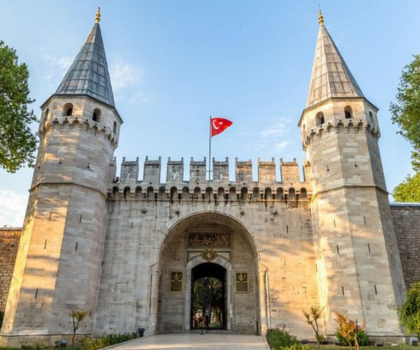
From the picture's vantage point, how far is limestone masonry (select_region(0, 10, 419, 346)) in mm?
14438

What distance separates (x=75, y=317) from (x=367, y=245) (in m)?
12.3

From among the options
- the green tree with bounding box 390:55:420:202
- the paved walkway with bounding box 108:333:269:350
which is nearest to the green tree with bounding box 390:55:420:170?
the green tree with bounding box 390:55:420:202

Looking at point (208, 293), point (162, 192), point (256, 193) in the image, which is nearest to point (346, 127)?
point (256, 193)

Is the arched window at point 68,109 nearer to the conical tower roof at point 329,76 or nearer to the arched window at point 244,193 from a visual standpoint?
the arched window at point 244,193

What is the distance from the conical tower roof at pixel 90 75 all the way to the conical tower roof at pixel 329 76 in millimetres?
11170

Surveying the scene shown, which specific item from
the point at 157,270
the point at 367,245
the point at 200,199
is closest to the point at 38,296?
the point at 157,270

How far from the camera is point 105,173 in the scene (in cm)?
1777

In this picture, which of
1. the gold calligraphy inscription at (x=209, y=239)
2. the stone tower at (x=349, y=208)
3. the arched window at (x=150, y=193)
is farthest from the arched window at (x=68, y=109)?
the stone tower at (x=349, y=208)

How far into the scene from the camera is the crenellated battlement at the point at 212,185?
58.4 feet

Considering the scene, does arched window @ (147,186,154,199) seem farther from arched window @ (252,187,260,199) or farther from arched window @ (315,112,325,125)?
arched window @ (315,112,325,125)

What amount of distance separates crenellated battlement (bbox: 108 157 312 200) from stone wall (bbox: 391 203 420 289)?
5.01 m

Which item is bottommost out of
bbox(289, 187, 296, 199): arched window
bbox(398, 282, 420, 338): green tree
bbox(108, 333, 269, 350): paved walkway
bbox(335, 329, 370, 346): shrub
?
bbox(108, 333, 269, 350): paved walkway

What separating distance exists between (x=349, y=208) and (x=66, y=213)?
40.8 ft

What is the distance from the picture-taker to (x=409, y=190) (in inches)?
1027
